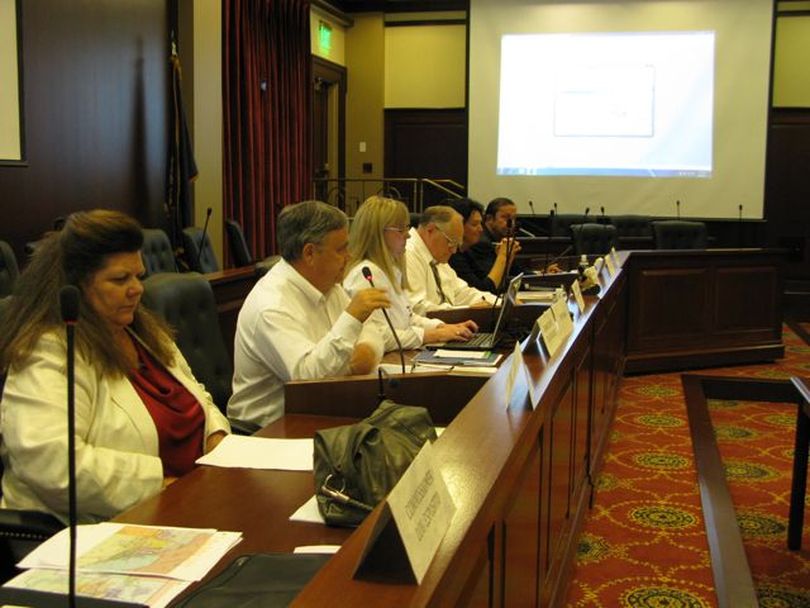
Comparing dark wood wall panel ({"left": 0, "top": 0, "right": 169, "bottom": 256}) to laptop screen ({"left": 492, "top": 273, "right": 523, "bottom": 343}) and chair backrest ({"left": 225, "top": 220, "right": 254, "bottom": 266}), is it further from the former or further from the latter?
laptop screen ({"left": 492, "top": 273, "right": 523, "bottom": 343})

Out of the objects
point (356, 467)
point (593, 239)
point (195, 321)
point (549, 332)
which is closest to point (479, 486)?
point (356, 467)

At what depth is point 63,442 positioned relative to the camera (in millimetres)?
1707

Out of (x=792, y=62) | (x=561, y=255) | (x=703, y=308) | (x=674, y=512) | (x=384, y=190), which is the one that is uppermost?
(x=792, y=62)

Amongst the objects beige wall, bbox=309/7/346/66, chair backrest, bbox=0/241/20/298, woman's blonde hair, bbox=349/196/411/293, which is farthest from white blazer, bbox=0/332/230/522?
beige wall, bbox=309/7/346/66

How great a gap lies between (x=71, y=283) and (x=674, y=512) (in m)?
2.67

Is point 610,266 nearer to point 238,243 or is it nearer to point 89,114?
point 238,243

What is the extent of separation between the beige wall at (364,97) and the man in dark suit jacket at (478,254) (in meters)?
5.46

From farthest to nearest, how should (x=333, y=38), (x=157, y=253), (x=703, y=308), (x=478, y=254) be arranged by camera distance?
(x=333, y=38), (x=703, y=308), (x=478, y=254), (x=157, y=253)

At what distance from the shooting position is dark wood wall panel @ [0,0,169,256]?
5.33 m

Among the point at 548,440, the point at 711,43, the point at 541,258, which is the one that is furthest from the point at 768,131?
the point at 548,440

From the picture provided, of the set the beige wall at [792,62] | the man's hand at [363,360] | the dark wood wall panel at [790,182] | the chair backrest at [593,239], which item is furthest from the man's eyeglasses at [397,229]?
the beige wall at [792,62]

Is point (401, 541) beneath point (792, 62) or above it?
beneath

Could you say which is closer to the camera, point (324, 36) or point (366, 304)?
point (366, 304)

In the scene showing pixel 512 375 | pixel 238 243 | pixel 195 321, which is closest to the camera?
pixel 512 375
